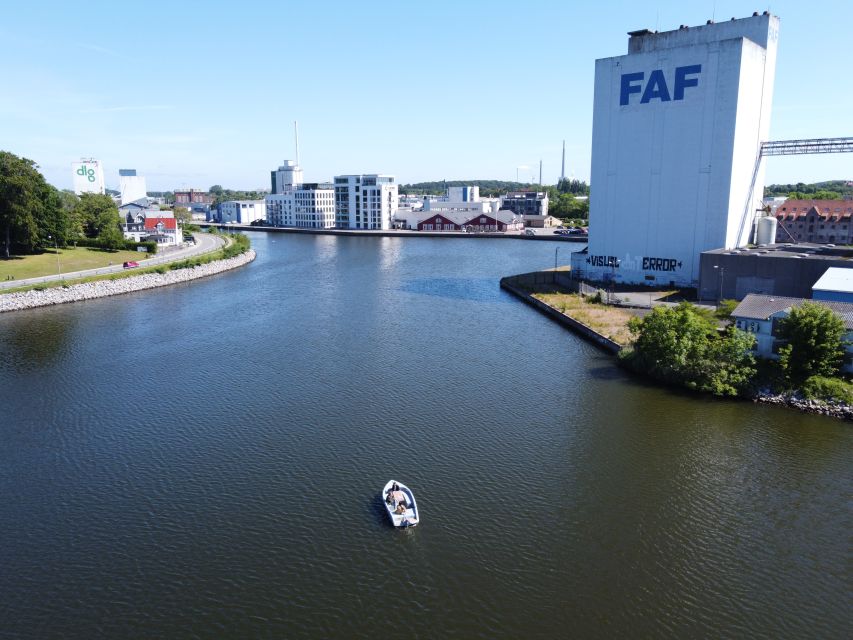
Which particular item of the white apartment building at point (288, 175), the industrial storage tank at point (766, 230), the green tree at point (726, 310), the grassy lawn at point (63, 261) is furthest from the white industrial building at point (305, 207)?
the green tree at point (726, 310)

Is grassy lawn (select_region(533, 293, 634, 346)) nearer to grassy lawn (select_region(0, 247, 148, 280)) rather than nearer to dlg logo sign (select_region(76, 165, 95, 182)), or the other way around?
grassy lawn (select_region(0, 247, 148, 280))

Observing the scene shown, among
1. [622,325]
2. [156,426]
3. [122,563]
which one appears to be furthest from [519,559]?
[622,325]

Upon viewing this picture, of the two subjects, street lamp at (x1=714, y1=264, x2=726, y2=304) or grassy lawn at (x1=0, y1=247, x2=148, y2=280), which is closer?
street lamp at (x1=714, y1=264, x2=726, y2=304)

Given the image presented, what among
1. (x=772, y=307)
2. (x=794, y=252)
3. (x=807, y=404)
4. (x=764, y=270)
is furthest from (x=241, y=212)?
(x=807, y=404)

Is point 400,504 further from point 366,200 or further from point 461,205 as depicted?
point 461,205

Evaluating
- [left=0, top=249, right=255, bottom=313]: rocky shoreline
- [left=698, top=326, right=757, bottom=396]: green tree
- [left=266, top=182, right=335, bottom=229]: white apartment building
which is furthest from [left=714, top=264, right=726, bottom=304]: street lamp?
[left=266, top=182, right=335, bottom=229]: white apartment building

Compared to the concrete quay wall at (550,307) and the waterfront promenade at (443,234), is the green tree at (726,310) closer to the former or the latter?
the concrete quay wall at (550,307)
